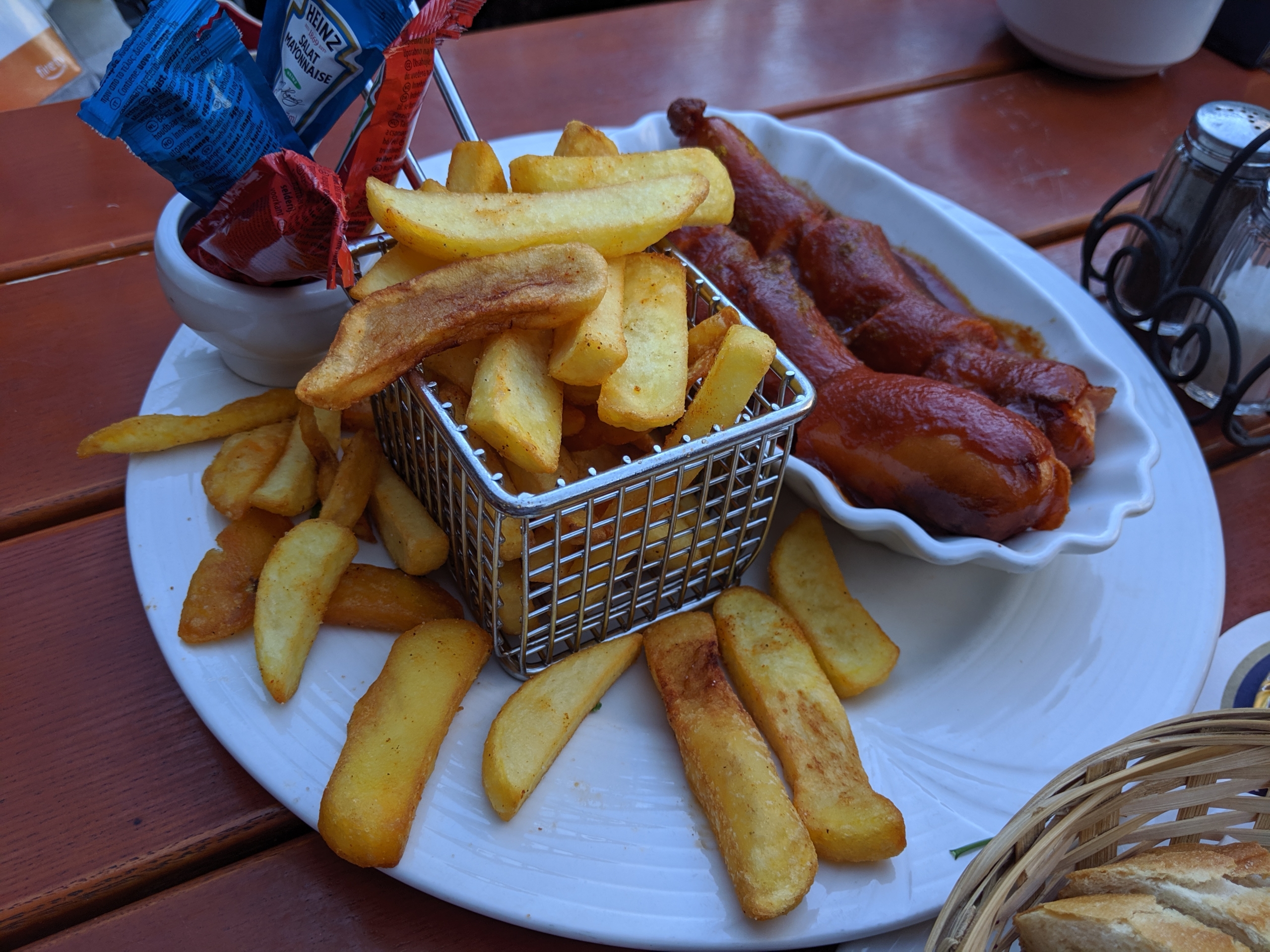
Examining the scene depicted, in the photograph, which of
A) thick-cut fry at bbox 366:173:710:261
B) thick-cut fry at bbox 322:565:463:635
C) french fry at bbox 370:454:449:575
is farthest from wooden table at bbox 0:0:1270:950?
thick-cut fry at bbox 366:173:710:261

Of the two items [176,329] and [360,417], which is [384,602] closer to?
Result: [360,417]

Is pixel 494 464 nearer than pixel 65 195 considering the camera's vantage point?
Yes

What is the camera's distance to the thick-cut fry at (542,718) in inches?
39.4

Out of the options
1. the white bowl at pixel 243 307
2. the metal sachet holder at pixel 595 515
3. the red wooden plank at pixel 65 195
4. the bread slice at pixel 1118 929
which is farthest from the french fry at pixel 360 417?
the bread slice at pixel 1118 929

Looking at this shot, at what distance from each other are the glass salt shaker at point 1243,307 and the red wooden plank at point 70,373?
1909 mm

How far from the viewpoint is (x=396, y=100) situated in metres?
1.15

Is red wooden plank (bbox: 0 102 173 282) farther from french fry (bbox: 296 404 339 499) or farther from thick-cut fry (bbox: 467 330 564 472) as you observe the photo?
thick-cut fry (bbox: 467 330 564 472)

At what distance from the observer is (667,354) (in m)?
1.08

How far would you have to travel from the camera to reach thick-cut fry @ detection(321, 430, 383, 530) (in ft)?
3.95

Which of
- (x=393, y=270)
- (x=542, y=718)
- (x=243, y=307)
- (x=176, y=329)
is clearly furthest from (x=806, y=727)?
(x=176, y=329)

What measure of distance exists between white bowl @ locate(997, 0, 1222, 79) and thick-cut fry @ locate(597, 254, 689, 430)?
1834 mm

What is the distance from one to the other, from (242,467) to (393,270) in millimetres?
394

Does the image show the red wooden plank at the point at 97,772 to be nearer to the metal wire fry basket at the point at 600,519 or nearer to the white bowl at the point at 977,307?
the metal wire fry basket at the point at 600,519

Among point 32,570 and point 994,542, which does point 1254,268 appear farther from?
point 32,570
